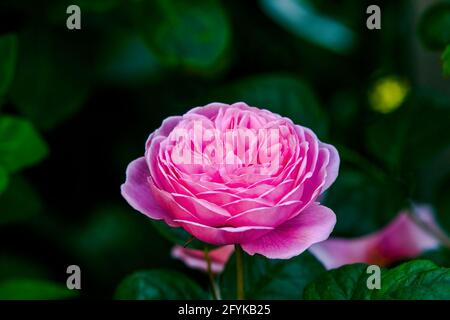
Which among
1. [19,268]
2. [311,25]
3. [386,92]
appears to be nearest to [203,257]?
[19,268]

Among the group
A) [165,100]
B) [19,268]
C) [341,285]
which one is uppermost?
[165,100]

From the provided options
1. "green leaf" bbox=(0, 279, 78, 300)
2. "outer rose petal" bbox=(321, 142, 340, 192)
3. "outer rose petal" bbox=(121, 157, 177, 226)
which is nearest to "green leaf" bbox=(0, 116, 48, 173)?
"green leaf" bbox=(0, 279, 78, 300)

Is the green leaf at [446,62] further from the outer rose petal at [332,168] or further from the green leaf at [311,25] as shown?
the green leaf at [311,25]

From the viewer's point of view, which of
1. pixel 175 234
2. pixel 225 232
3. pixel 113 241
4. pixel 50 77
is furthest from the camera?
pixel 113 241

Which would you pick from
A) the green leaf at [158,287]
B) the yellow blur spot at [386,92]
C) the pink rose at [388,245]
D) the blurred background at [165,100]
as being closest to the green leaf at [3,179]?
the blurred background at [165,100]

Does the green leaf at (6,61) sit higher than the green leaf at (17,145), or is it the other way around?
the green leaf at (6,61)

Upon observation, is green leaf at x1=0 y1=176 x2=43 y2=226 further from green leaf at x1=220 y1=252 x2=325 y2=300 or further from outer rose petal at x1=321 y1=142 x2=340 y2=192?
outer rose petal at x1=321 y1=142 x2=340 y2=192

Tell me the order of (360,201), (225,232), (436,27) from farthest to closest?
(360,201) < (436,27) < (225,232)

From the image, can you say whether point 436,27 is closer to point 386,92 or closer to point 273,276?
point 273,276
